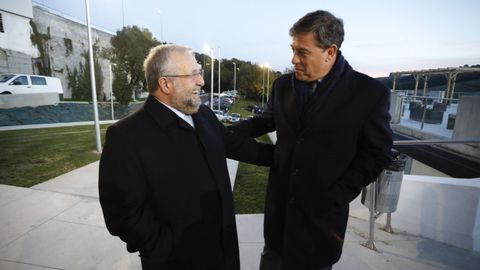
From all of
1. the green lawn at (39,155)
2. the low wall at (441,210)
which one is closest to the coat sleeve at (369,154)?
the low wall at (441,210)

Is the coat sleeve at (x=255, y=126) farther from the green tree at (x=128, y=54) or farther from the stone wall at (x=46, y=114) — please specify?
the green tree at (x=128, y=54)

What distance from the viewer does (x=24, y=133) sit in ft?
34.9

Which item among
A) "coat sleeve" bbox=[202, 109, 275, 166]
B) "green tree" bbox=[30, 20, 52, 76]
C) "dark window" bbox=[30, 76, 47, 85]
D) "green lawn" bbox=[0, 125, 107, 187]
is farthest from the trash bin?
"green tree" bbox=[30, 20, 52, 76]

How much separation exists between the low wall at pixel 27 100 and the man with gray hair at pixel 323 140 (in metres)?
20.2

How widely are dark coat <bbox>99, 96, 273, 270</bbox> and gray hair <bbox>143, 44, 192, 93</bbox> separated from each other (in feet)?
0.47

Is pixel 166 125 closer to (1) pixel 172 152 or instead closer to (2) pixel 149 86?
(1) pixel 172 152

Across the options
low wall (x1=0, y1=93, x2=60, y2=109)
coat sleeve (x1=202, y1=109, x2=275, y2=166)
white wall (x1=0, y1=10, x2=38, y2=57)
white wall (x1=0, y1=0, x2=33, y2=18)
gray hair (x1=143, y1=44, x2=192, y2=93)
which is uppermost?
white wall (x1=0, y1=0, x2=33, y2=18)

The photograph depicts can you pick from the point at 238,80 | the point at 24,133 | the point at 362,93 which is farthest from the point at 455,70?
the point at 238,80

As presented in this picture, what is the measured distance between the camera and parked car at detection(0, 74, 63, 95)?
16734 mm

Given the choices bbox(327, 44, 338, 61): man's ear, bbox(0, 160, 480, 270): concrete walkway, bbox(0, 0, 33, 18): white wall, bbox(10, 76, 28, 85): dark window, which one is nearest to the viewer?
bbox(327, 44, 338, 61): man's ear

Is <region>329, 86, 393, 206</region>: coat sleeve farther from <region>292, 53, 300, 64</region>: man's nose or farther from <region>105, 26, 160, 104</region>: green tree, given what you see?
<region>105, 26, 160, 104</region>: green tree

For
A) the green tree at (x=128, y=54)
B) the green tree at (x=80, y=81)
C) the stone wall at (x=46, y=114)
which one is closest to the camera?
the stone wall at (x=46, y=114)

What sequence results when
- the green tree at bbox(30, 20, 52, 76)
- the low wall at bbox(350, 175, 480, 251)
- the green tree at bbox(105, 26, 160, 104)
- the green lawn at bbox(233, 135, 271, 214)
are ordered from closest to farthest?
1. the low wall at bbox(350, 175, 480, 251)
2. the green lawn at bbox(233, 135, 271, 214)
3. the green tree at bbox(30, 20, 52, 76)
4. the green tree at bbox(105, 26, 160, 104)

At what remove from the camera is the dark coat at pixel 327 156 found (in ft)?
5.29
